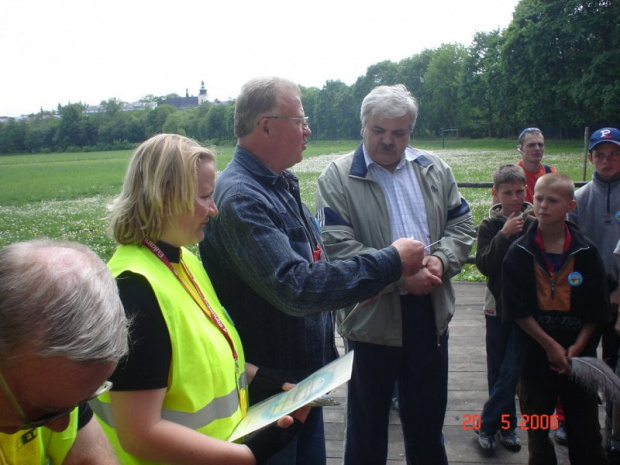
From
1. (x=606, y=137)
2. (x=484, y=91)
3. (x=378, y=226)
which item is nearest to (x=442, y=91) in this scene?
(x=484, y=91)

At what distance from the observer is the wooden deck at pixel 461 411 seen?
10.0ft

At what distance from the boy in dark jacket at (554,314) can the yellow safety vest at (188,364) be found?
1.72 m

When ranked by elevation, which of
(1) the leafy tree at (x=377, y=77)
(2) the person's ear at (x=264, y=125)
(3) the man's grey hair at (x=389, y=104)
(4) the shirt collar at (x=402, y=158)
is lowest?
(4) the shirt collar at (x=402, y=158)

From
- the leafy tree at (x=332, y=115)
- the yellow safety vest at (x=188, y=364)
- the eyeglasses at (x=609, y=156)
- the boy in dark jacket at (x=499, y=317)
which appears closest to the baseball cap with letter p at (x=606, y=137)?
the eyeglasses at (x=609, y=156)

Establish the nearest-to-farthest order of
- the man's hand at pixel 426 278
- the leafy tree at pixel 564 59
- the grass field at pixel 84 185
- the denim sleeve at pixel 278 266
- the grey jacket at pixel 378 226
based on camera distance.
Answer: the denim sleeve at pixel 278 266 < the man's hand at pixel 426 278 < the grey jacket at pixel 378 226 < the grass field at pixel 84 185 < the leafy tree at pixel 564 59

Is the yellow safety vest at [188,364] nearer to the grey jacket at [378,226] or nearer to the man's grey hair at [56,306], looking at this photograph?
the man's grey hair at [56,306]

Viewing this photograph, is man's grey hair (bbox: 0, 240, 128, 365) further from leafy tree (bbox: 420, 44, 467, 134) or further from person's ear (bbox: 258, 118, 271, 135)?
leafy tree (bbox: 420, 44, 467, 134)

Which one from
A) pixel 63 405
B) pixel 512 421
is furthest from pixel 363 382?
pixel 63 405

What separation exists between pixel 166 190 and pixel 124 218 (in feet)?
0.46

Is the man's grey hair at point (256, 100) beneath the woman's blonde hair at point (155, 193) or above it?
above

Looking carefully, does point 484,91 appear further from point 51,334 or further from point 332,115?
point 51,334

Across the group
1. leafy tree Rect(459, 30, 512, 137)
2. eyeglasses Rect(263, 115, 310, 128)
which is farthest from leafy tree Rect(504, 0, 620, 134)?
eyeglasses Rect(263, 115, 310, 128)

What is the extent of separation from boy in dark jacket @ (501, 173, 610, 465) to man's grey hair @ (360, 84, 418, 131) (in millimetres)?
829

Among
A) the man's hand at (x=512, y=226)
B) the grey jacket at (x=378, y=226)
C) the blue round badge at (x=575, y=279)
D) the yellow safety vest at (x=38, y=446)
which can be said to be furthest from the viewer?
the man's hand at (x=512, y=226)
